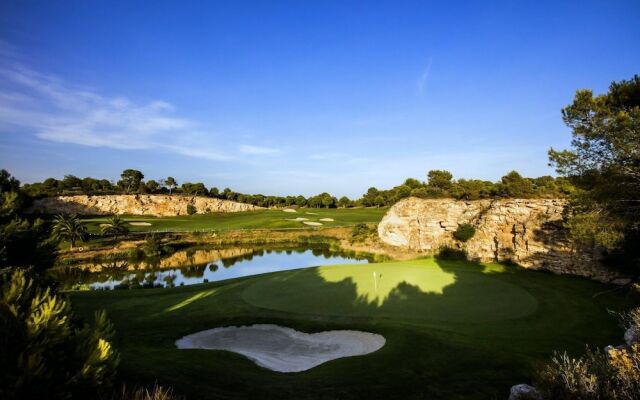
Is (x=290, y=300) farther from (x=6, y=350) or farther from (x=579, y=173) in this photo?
(x=579, y=173)

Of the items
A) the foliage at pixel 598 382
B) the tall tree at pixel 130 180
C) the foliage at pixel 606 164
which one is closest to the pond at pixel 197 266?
the foliage at pixel 606 164

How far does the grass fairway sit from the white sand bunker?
389 mm

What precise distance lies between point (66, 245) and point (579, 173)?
5044 cm

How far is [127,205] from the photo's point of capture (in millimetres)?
82000

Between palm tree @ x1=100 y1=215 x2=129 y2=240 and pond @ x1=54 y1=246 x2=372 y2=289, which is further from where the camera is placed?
palm tree @ x1=100 y1=215 x2=129 y2=240

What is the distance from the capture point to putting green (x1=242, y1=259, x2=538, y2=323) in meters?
12.9

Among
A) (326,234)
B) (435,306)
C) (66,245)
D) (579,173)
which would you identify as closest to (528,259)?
(579,173)

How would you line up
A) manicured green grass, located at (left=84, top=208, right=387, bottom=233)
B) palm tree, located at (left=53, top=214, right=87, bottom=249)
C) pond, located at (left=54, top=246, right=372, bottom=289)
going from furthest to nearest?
manicured green grass, located at (left=84, top=208, right=387, bottom=233), palm tree, located at (left=53, top=214, right=87, bottom=249), pond, located at (left=54, top=246, right=372, bottom=289)

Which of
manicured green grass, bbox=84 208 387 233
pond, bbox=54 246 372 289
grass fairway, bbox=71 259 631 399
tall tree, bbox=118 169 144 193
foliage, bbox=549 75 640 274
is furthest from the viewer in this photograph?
tall tree, bbox=118 169 144 193

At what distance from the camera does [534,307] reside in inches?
517

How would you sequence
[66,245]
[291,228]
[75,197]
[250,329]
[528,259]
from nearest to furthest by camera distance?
[250,329] → [528,259] → [66,245] → [291,228] → [75,197]

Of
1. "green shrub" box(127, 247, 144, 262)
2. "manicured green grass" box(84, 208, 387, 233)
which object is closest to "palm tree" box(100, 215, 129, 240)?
"manicured green grass" box(84, 208, 387, 233)

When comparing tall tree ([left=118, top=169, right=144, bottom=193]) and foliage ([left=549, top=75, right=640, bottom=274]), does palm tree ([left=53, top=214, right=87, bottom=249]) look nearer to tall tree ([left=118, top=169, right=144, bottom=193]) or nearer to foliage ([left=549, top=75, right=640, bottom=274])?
foliage ([left=549, top=75, right=640, bottom=274])

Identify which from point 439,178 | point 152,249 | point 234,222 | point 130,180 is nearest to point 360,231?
point 439,178
